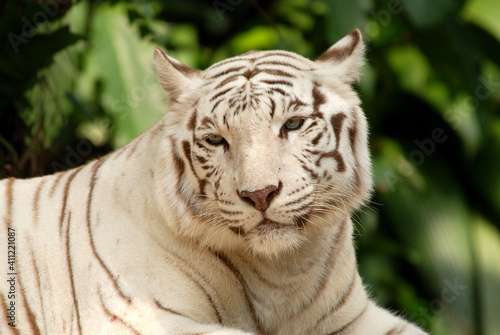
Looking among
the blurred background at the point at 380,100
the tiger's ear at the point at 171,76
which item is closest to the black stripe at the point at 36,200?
the tiger's ear at the point at 171,76

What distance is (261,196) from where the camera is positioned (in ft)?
6.89

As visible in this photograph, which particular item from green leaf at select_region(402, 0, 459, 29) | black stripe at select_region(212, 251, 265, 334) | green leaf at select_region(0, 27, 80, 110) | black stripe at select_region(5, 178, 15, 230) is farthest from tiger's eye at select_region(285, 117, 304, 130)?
green leaf at select_region(402, 0, 459, 29)

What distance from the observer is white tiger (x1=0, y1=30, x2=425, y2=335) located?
2.22 meters

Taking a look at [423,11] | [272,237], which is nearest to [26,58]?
[272,237]

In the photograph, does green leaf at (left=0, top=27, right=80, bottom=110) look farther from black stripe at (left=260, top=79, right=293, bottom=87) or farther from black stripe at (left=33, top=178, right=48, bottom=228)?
black stripe at (left=260, top=79, right=293, bottom=87)

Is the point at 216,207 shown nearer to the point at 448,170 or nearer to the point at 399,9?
the point at 399,9

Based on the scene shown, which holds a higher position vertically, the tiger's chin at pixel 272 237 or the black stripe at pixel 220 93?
the black stripe at pixel 220 93

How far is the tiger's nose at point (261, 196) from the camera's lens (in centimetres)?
210

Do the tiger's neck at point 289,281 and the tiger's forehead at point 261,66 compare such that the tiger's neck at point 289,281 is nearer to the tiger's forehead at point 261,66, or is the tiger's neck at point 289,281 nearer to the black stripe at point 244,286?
the black stripe at point 244,286

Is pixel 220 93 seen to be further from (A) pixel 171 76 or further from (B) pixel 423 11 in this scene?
(B) pixel 423 11

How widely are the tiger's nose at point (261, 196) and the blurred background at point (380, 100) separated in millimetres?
2215

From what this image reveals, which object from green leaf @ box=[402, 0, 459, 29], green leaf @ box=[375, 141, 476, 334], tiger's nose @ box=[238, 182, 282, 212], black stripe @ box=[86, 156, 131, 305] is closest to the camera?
tiger's nose @ box=[238, 182, 282, 212]

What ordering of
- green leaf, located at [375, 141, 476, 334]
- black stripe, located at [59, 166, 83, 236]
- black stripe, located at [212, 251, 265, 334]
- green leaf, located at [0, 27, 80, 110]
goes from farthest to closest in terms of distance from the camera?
green leaf, located at [375, 141, 476, 334] → green leaf, located at [0, 27, 80, 110] → black stripe, located at [59, 166, 83, 236] → black stripe, located at [212, 251, 265, 334]

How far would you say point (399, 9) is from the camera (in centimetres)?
521
